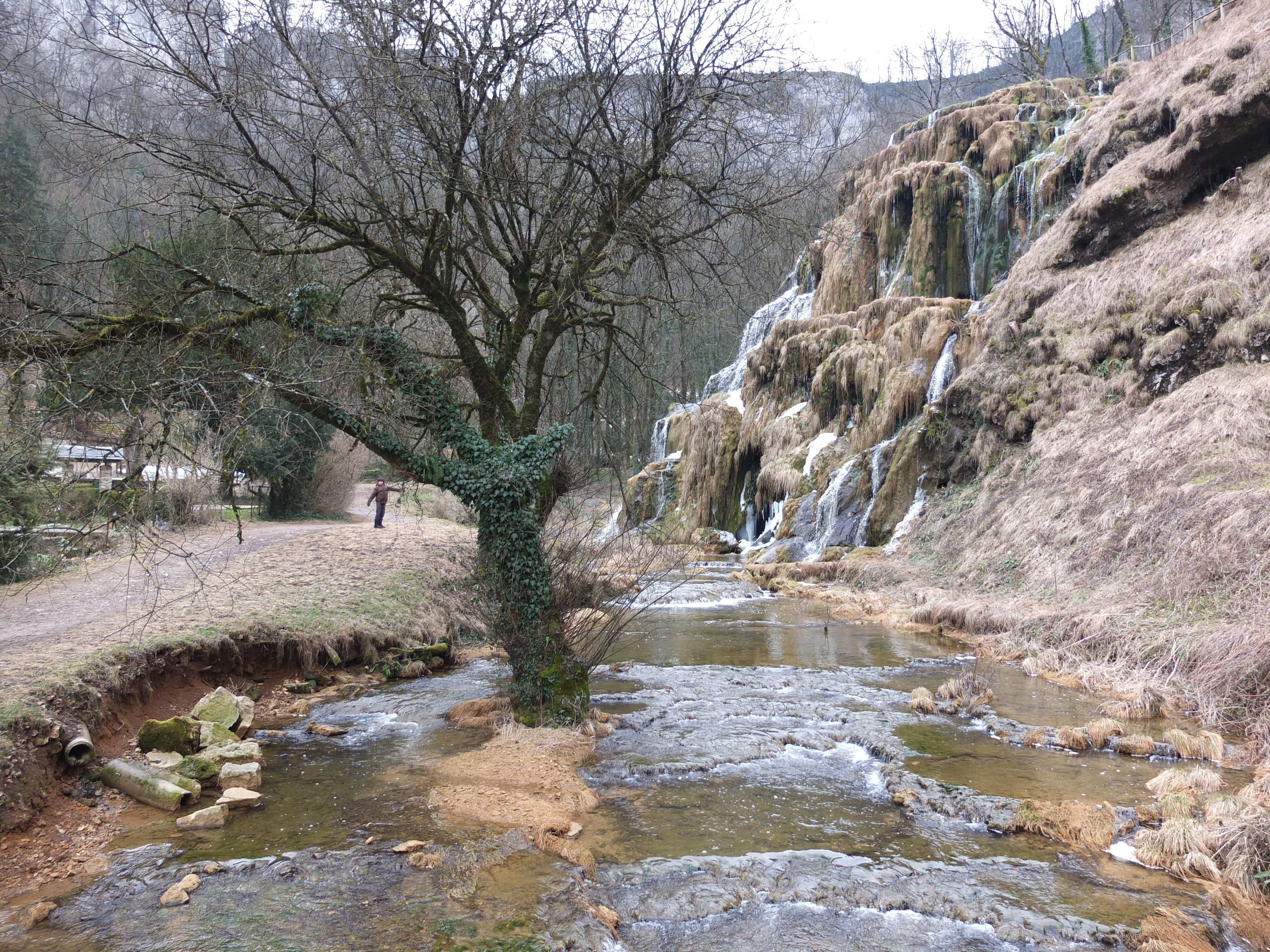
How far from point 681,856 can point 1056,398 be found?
516 inches

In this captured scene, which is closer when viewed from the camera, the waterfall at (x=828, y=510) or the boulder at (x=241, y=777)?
the boulder at (x=241, y=777)

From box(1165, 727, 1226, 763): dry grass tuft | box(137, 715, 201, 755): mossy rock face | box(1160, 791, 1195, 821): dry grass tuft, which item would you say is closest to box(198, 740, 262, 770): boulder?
box(137, 715, 201, 755): mossy rock face

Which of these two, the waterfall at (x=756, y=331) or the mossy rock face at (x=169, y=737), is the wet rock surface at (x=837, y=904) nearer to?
the mossy rock face at (x=169, y=737)

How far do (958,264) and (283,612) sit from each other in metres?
21.5

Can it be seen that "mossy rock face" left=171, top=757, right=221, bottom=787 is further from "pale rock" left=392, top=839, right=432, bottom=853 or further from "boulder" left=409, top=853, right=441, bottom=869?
"boulder" left=409, top=853, right=441, bottom=869

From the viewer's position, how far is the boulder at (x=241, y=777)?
5.75 metres

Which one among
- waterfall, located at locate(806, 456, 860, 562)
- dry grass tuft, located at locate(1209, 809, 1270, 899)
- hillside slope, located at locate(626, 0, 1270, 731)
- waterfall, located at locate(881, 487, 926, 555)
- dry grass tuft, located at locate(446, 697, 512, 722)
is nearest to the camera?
dry grass tuft, located at locate(1209, 809, 1270, 899)

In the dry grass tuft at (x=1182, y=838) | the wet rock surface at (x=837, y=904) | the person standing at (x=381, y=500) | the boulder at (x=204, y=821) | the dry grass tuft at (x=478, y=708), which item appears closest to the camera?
the wet rock surface at (x=837, y=904)

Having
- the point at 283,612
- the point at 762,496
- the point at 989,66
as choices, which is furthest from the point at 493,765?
the point at 989,66

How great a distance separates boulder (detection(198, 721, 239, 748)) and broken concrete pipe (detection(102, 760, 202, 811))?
630mm

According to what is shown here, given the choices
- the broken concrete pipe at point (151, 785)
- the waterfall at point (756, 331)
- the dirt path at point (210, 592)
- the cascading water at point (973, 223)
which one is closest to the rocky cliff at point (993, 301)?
→ the cascading water at point (973, 223)

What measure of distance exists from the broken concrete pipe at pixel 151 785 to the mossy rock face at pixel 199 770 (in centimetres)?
13

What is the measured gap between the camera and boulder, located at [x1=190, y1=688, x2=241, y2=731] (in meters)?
6.75

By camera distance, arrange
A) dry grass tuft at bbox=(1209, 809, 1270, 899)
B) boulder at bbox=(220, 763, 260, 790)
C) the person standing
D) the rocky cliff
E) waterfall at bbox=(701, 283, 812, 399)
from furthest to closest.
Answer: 1. waterfall at bbox=(701, 283, 812, 399)
2. the person standing
3. the rocky cliff
4. boulder at bbox=(220, 763, 260, 790)
5. dry grass tuft at bbox=(1209, 809, 1270, 899)
